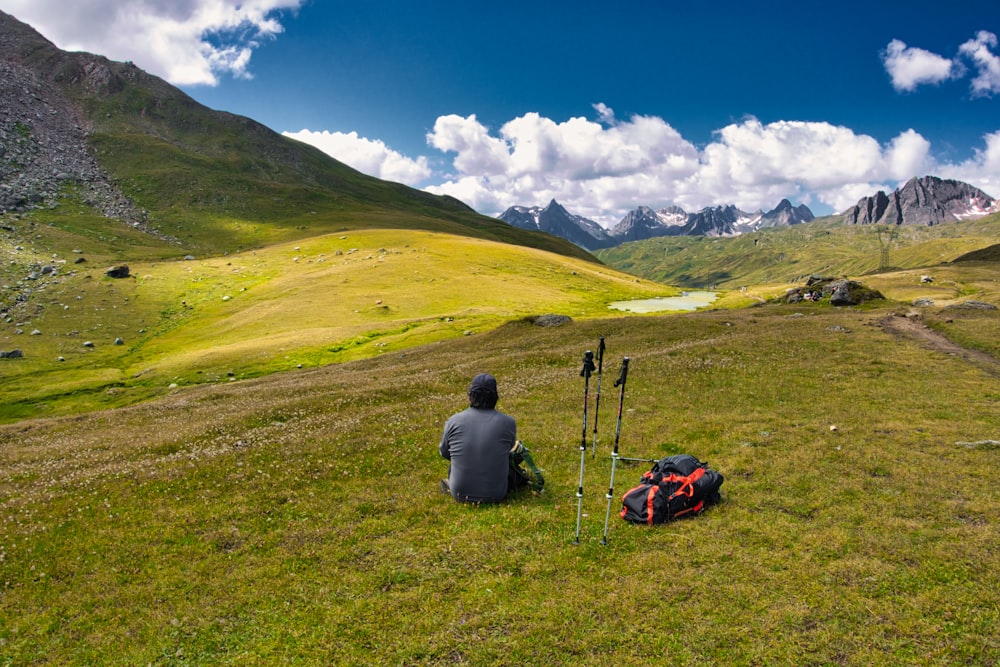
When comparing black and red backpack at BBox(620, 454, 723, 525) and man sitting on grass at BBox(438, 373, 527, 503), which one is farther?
man sitting on grass at BBox(438, 373, 527, 503)

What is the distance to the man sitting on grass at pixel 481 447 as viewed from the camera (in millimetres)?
15039

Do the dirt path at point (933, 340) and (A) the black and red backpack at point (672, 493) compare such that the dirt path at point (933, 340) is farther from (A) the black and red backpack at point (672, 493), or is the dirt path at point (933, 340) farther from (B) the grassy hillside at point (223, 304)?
(B) the grassy hillside at point (223, 304)

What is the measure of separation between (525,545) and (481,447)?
10.2 feet

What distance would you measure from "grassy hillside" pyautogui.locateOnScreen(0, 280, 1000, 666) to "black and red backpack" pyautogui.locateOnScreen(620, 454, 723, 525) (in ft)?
1.47

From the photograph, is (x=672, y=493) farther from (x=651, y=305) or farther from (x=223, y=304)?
(x=651, y=305)

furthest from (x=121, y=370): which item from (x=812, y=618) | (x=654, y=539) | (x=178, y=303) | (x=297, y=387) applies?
(x=812, y=618)

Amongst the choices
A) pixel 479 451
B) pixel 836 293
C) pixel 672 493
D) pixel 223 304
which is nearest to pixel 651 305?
pixel 836 293

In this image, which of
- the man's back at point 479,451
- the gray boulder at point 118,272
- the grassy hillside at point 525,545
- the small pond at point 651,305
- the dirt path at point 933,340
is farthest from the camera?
the small pond at point 651,305

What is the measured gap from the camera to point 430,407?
29812 millimetres

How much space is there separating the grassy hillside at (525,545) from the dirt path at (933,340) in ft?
21.8

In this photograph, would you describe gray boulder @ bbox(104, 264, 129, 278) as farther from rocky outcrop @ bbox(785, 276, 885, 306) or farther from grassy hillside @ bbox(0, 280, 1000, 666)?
rocky outcrop @ bbox(785, 276, 885, 306)

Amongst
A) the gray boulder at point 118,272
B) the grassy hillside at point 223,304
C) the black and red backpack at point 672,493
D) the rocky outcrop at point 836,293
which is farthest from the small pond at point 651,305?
the gray boulder at point 118,272

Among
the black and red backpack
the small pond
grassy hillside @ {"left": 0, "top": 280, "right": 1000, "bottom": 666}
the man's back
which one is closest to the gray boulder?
grassy hillside @ {"left": 0, "top": 280, "right": 1000, "bottom": 666}

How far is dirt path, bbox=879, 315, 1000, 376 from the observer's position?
3311cm
